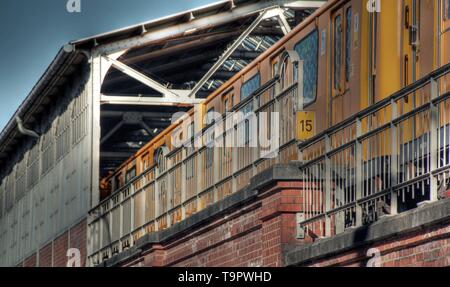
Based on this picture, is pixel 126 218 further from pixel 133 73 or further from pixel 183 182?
pixel 133 73

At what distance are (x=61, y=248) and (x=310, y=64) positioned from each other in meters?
15.2

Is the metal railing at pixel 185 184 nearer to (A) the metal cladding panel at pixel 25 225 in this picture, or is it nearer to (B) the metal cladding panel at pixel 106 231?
(B) the metal cladding panel at pixel 106 231

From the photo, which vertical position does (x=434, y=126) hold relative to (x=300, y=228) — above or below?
above

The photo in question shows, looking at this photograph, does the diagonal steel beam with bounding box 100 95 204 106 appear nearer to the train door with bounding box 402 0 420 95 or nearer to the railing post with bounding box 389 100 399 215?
the train door with bounding box 402 0 420 95

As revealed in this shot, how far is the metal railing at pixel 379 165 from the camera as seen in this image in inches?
487

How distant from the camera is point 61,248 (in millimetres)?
34375

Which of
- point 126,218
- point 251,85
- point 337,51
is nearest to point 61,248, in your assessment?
point 126,218

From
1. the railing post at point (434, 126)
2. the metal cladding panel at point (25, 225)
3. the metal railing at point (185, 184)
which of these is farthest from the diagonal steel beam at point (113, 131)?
the railing post at point (434, 126)

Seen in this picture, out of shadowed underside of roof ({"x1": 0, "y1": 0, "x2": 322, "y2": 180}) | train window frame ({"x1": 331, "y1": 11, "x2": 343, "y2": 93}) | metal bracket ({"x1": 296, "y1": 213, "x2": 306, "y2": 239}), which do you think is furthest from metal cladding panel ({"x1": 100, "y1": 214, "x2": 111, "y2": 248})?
metal bracket ({"x1": 296, "y1": 213, "x2": 306, "y2": 239})

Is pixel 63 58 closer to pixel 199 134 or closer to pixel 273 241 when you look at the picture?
pixel 199 134

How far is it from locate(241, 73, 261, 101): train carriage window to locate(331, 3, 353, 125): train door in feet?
12.4

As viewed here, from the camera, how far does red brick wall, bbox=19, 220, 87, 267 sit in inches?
1206

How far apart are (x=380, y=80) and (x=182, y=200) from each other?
4.56 meters
